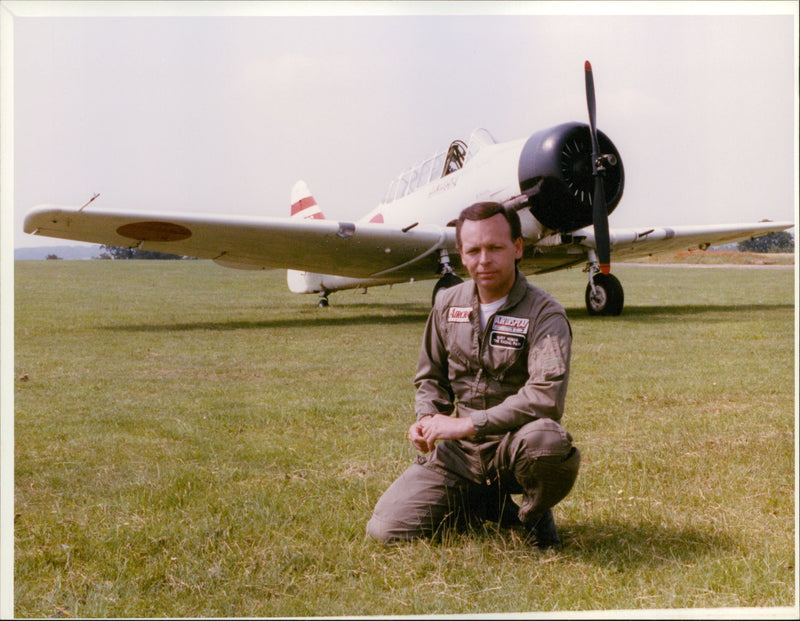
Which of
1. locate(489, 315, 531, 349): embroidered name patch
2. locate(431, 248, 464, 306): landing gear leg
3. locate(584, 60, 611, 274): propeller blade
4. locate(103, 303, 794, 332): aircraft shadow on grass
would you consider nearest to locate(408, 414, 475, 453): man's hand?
locate(489, 315, 531, 349): embroidered name patch

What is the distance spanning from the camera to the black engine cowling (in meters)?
7.89

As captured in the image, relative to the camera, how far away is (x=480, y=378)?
102 inches

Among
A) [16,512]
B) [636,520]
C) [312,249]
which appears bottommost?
[636,520]

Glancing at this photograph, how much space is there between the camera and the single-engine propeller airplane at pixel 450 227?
26.3 feet

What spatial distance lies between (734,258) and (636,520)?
14378mm

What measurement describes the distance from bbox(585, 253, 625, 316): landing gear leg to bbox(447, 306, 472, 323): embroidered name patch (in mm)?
7427

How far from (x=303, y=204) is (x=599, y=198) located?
9.14 meters

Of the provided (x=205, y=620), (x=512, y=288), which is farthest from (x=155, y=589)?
(x=512, y=288)

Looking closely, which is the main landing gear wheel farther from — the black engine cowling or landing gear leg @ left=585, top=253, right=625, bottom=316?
the black engine cowling

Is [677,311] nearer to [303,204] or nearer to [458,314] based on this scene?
[303,204]

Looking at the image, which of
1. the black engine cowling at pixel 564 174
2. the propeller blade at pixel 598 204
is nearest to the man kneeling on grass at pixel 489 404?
the propeller blade at pixel 598 204

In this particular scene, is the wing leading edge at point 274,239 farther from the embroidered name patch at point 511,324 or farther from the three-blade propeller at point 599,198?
the embroidered name patch at point 511,324

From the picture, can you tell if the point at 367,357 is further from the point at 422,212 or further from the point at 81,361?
the point at 422,212

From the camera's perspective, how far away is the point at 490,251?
96.9 inches
